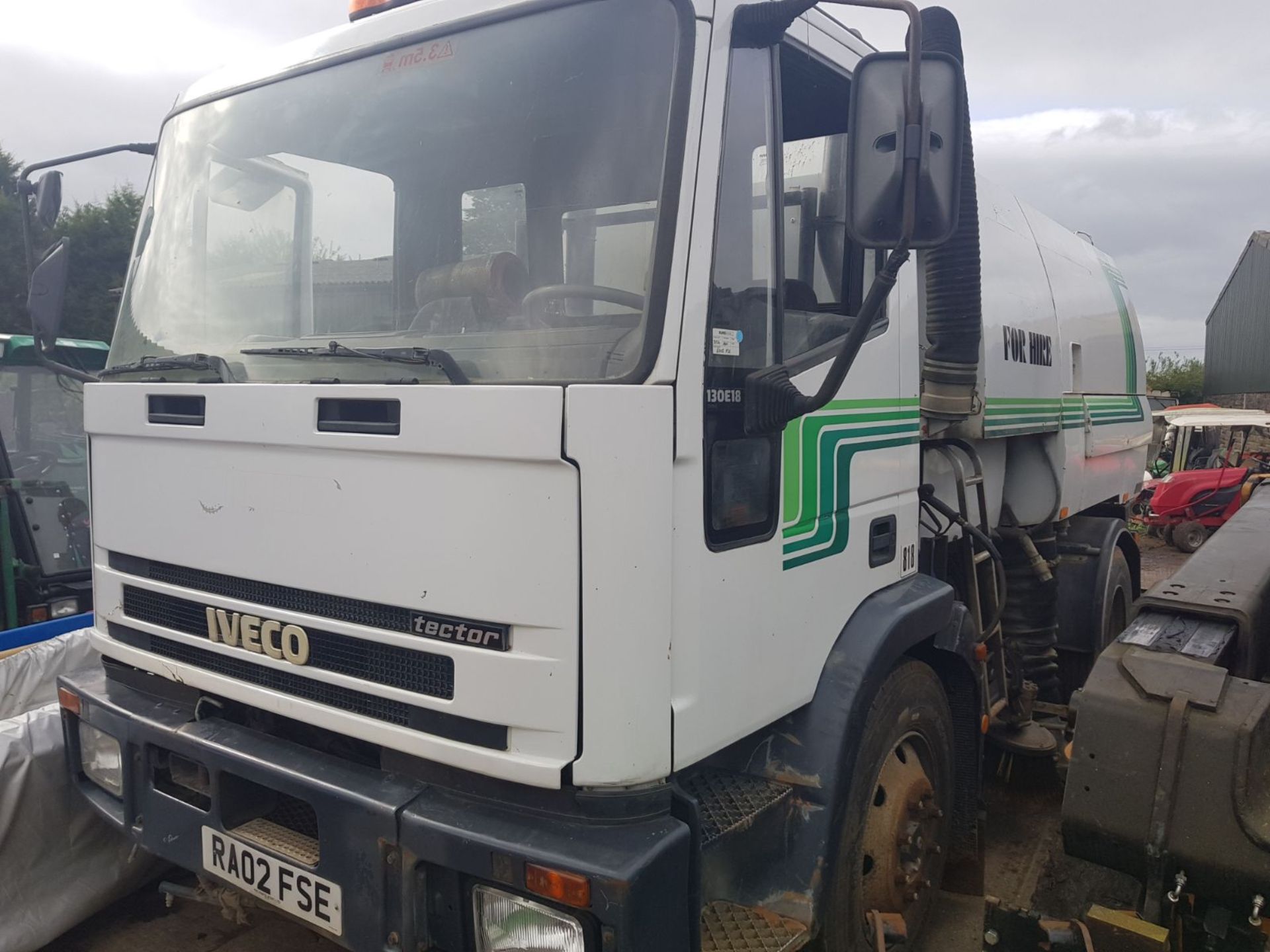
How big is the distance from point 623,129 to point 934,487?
1.97 metres

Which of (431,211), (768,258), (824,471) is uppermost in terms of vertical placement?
(431,211)

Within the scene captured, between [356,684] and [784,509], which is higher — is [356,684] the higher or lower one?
the lower one

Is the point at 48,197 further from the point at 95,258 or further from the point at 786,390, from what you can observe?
the point at 95,258

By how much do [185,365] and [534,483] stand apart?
3.87ft

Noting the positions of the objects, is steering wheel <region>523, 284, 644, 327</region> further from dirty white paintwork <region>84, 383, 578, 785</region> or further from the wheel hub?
the wheel hub

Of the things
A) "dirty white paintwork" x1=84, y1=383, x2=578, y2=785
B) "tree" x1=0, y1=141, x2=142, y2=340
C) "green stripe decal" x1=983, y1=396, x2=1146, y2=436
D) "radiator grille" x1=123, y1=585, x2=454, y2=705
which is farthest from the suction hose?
"tree" x1=0, y1=141, x2=142, y2=340

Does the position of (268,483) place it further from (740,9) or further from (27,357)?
(27,357)

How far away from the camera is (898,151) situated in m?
2.02

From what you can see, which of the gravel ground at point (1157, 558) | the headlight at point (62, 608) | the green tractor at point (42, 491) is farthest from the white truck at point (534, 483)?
the gravel ground at point (1157, 558)

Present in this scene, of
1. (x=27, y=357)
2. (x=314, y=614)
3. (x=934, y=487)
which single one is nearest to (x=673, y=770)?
(x=314, y=614)

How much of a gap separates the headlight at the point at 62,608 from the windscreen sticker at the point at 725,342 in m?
4.14

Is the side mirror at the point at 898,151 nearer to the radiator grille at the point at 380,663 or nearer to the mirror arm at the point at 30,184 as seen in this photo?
the radiator grille at the point at 380,663

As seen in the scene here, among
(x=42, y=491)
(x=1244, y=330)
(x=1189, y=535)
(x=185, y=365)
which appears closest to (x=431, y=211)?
(x=185, y=365)

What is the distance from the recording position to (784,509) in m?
2.39
